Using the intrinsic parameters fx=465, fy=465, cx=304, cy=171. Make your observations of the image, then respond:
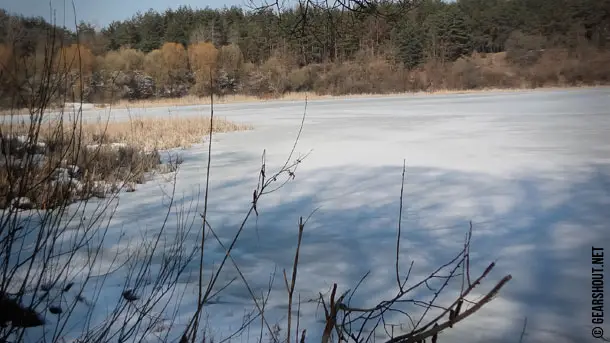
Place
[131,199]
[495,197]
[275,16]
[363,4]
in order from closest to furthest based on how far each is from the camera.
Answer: [495,197]
[131,199]
[363,4]
[275,16]

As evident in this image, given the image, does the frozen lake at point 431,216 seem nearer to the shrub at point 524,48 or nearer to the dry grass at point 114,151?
the dry grass at point 114,151

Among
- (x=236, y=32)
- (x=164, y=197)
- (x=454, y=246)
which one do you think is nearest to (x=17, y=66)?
(x=454, y=246)

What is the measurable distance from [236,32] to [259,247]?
A: 23.3 feet

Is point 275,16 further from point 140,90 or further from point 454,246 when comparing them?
point 454,246

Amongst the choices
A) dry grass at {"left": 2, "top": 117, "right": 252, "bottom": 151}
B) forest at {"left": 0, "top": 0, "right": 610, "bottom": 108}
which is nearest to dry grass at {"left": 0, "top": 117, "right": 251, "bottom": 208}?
dry grass at {"left": 2, "top": 117, "right": 252, "bottom": 151}

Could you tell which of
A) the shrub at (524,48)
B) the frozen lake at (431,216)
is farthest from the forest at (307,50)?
Result: the frozen lake at (431,216)

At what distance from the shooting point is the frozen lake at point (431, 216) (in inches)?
84.3

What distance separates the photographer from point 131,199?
4422 mm

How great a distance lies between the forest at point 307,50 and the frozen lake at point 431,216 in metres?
1.09

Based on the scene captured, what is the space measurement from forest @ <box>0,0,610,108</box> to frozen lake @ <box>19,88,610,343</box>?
3.57 ft

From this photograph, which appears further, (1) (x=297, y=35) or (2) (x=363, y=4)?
(1) (x=297, y=35)

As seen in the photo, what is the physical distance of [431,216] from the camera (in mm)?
3520

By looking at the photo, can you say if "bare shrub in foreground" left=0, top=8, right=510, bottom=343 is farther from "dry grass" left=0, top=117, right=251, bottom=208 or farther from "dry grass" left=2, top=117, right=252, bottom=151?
"dry grass" left=2, top=117, right=252, bottom=151

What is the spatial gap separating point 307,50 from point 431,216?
19.7ft
